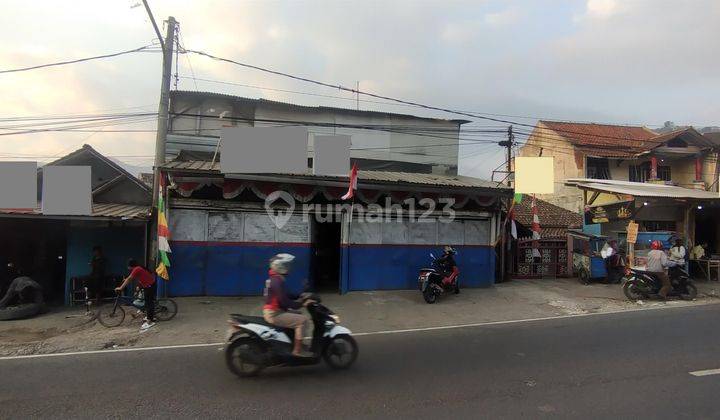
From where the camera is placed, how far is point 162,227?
10.8 m

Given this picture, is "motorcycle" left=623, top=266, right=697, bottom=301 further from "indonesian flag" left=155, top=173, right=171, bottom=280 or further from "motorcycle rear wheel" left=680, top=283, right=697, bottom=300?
"indonesian flag" left=155, top=173, right=171, bottom=280

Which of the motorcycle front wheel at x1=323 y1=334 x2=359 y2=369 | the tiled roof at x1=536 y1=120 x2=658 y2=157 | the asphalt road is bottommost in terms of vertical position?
the asphalt road

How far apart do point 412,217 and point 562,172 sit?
18.6 meters

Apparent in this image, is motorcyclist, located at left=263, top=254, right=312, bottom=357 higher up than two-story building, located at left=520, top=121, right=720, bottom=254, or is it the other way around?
two-story building, located at left=520, top=121, right=720, bottom=254

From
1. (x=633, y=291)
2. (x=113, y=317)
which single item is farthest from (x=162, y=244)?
(x=633, y=291)

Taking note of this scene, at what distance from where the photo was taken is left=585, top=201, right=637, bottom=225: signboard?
1522 centimetres

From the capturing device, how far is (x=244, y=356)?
18.6 feet

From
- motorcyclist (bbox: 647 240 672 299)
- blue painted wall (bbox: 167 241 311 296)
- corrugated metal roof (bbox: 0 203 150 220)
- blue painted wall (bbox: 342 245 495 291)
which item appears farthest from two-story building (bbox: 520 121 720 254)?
corrugated metal roof (bbox: 0 203 150 220)

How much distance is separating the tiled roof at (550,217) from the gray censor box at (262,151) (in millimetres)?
13519

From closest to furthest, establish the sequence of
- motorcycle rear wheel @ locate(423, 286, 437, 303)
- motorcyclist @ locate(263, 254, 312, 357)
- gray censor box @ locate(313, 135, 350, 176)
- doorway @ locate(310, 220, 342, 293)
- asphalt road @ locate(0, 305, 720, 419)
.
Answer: asphalt road @ locate(0, 305, 720, 419), motorcyclist @ locate(263, 254, 312, 357), motorcycle rear wheel @ locate(423, 286, 437, 303), gray censor box @ locate(313, 135, 350, 176), doorway @ locate(310, 220, 342, 293)

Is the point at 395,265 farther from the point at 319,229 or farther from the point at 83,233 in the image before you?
the point at 83,233

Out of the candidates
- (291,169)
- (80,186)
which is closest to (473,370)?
(291,169)

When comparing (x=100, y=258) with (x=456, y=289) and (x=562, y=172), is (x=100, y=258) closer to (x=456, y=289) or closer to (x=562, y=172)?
(x=456, y=289)

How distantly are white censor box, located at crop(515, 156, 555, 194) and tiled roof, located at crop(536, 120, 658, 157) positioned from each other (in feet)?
44.2
